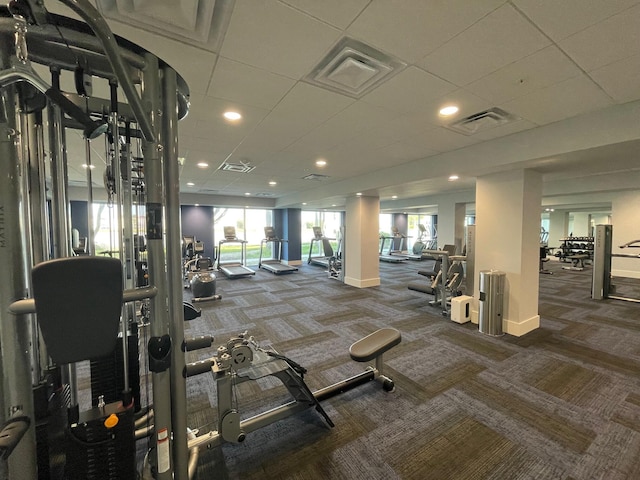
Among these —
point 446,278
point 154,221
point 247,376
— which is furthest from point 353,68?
point 446,278

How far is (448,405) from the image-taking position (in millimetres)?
2209

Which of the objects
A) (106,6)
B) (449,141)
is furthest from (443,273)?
(106,6)

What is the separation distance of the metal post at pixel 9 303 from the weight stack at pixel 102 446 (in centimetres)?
13

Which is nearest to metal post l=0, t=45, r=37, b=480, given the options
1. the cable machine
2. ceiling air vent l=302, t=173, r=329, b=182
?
the cable machine

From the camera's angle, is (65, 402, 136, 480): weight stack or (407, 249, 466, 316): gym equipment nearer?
(65, 402, 136, 480): weight stack

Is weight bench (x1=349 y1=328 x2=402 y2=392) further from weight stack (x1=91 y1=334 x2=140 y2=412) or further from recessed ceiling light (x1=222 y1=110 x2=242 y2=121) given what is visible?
recessed ceiling light (x1=222 y1=110 x2=242 y2=121)

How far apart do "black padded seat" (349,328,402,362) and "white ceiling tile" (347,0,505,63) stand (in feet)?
7.03

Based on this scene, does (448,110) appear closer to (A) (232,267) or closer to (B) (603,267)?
(B) (603,267)

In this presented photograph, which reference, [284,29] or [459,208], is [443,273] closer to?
[284,29]

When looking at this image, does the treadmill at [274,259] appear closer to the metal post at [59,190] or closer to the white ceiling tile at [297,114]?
the white ceiling tile at [297,114]

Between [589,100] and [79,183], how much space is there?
9789mm

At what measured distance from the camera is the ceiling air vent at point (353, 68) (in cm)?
169

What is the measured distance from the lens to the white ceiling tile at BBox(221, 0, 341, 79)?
138 cm

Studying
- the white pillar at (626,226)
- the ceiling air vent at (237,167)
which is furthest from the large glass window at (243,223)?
the white pillar at (626,226)
